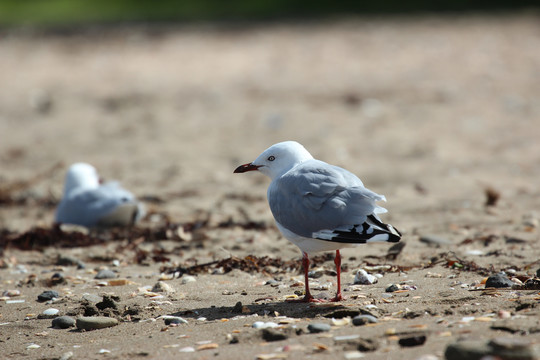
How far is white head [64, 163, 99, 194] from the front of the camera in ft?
23.7

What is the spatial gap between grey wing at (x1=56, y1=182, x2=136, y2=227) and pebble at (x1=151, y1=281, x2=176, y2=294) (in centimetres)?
197

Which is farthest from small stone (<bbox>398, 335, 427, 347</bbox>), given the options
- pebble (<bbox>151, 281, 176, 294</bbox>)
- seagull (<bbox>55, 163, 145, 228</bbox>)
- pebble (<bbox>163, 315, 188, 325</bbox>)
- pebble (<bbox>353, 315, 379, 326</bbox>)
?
seagull (<bbox>55, 163, 145, 228</bbox>)

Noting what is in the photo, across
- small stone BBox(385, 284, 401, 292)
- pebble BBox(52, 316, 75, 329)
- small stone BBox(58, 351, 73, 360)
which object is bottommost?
small stone BBox(58, 351, 73, 360)

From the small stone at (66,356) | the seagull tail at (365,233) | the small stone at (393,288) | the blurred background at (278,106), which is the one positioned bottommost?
the small stone at (66,356)

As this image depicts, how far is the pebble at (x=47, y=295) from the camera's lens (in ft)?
15.4

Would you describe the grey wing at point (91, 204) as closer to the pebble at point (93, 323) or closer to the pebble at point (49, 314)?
the pebble at point (49, 314)

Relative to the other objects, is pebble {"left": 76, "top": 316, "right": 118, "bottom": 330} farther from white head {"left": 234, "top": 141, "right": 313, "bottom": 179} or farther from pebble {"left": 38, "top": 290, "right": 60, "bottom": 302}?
white head {"left": 234, "top": 141, "right": 313, "bottom": 179}

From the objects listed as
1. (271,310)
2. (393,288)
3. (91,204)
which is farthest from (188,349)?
(91,204)

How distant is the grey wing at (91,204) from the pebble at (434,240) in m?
2.50

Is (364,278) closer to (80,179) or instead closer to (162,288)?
(162,288)

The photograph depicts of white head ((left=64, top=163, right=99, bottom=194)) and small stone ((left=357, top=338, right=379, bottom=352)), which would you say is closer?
small stone ((left=357, top=338, right=379, bottom=352))

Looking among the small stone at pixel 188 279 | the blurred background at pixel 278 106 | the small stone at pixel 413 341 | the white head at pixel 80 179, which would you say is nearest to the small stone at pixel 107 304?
the small stone at pixel 188 279

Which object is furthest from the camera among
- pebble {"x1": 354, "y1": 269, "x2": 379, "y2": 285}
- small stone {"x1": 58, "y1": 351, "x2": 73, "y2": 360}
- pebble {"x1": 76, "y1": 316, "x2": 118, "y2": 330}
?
pebble {"x1": 354, "y1": 269, "x2": 379, "y2": 285}

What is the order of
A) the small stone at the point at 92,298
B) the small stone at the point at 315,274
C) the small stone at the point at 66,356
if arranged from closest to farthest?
the small stone at the point at 66,356
the small stone at the point at 92,298
the small stone at the point at 315,274
